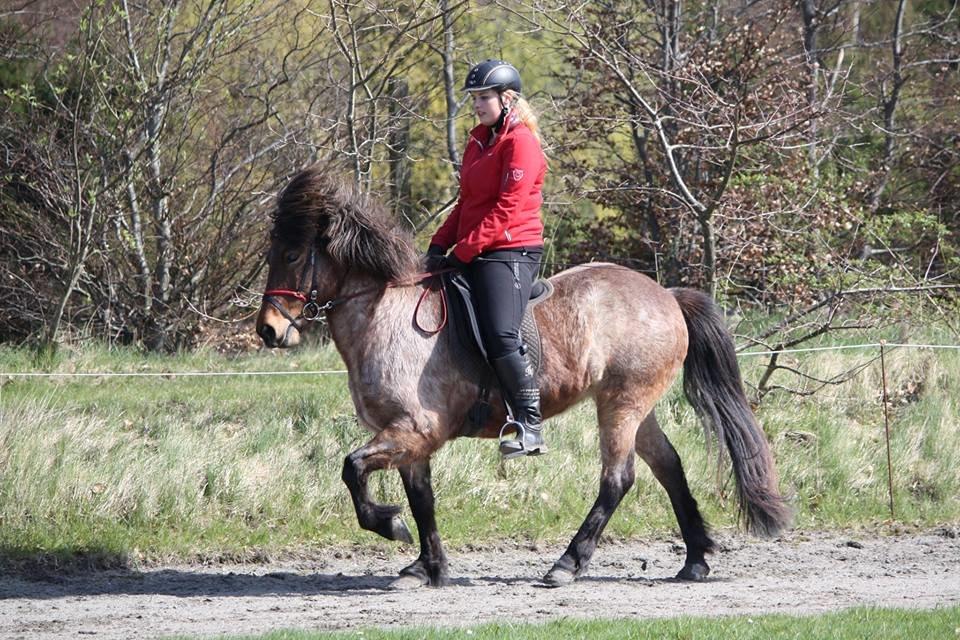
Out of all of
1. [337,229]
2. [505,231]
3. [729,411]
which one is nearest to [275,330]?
[337,229]

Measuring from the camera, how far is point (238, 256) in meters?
14.2

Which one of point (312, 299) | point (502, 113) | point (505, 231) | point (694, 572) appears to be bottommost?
point (694, 572)

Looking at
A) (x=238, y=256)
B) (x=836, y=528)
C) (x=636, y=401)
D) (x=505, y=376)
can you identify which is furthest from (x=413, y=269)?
(x=238, y=256)

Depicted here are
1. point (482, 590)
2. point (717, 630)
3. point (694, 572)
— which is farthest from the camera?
point (694, 572)

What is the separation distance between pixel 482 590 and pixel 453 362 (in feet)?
4.58

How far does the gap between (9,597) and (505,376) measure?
3.10 m

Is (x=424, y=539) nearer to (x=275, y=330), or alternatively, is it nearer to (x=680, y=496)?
(x=275, y=330)

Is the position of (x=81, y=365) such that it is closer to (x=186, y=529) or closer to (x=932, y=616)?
(x=186, y=529)

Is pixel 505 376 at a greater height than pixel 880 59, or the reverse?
pixel 880 59

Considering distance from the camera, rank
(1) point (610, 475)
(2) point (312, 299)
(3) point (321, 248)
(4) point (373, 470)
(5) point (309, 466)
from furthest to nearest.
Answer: (5) point (309, 466), (1) point (610, 475), (3) point (321, 248), (2) point (312, 299), (4) point (373, 470)

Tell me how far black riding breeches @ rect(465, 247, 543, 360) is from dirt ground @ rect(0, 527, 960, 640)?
1.48 metres

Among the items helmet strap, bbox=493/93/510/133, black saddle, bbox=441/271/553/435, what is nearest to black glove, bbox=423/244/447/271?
black saddle, bbox=441/271/553/435

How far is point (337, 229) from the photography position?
23.3 feet

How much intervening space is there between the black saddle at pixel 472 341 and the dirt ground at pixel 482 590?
1.10 m
